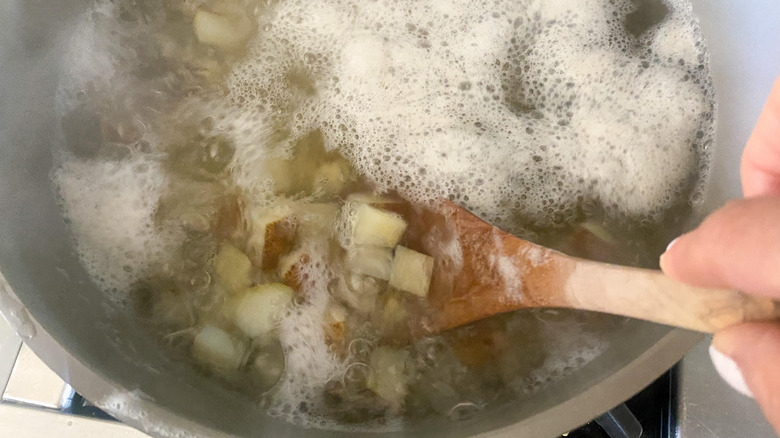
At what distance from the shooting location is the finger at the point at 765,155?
53 centimetres

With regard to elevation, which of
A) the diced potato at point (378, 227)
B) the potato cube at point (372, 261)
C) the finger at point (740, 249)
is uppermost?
the finger at point (740, 249)

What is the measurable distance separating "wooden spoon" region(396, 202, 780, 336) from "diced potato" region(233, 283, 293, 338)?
21 cm

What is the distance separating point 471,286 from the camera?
776mm

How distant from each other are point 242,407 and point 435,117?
0.55 metres

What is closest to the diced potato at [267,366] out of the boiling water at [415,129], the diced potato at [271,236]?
the boiling water at [415,129]

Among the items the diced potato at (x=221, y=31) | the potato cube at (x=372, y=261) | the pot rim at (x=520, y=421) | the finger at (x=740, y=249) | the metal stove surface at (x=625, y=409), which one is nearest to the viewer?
the finger at (x=740, y=249)

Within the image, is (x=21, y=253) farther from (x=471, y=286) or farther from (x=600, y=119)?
(x=600, y=119)

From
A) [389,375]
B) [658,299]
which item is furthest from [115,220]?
[658,299]

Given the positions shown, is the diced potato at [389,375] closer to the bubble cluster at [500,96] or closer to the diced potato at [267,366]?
the diced potato at [267,366]

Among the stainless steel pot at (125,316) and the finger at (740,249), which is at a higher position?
the finger at (740,249)

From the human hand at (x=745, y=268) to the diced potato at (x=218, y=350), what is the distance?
0.60 metres

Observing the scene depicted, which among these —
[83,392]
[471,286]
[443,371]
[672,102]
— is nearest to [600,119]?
[672,102]

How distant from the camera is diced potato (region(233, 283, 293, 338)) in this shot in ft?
2.66

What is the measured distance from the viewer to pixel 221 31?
3.26 feet
